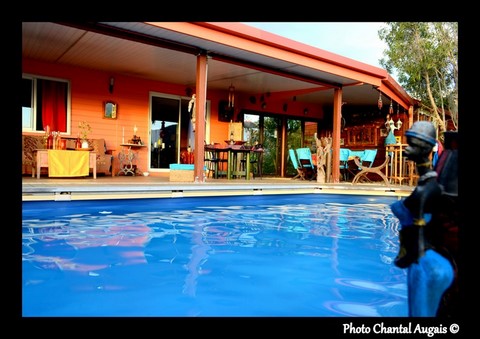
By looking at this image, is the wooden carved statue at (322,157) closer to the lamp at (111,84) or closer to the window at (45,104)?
the lamp at (111,84)

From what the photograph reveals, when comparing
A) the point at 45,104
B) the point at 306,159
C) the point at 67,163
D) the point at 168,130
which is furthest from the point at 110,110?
the point at 306,159

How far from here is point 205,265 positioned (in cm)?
275

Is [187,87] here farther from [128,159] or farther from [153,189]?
[153,189]

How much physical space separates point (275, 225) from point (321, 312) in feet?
8.67

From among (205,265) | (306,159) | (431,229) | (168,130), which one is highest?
(168,130)

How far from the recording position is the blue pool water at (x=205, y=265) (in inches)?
78.1

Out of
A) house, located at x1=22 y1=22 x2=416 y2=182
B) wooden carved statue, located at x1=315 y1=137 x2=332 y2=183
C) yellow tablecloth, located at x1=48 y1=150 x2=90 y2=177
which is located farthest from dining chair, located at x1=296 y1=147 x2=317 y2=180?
yellow tablecloth, located at x1=48 y1=150 x2=90 y2=177

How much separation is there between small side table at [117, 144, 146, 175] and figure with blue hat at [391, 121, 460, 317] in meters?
8.79

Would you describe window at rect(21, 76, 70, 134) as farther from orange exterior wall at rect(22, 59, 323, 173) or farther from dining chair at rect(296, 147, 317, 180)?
dining chair at rect(296, 147, 317, 180)

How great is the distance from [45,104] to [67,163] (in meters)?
2.46

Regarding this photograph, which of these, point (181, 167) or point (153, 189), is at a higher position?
point (181, 167)

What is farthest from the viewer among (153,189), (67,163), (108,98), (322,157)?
(108,98)

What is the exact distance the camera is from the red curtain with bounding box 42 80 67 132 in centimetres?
844
